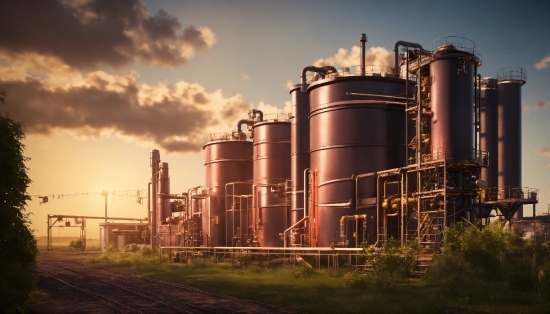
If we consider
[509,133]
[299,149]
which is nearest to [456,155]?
[299,149]

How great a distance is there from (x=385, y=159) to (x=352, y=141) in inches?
97.5

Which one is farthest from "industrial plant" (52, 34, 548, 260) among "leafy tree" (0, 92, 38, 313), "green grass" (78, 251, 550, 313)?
"leafy tree" (0, 92, 38, 313)

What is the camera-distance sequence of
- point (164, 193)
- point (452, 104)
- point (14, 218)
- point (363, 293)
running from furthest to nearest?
1. point (164, 193)
2. point (452, 104)
3. point (363, 293)
4. point (14, 218)

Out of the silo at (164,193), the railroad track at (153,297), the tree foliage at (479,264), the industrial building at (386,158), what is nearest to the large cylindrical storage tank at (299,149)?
the industrial building at (386,158)

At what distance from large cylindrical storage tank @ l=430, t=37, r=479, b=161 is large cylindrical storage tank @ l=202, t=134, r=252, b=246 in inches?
1064

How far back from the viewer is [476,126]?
35656mm

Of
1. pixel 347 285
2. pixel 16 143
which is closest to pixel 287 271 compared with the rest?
pixel 347 285

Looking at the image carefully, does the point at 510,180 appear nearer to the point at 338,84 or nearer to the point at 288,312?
the point at 338,84

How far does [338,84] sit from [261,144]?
1448 cm

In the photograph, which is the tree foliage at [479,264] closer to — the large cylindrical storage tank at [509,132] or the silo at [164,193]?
the large cylindrical storage tank at [509,132]

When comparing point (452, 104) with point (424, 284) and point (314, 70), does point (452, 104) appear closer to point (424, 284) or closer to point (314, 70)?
point (424, 284)

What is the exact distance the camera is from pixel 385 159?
37.7 metres

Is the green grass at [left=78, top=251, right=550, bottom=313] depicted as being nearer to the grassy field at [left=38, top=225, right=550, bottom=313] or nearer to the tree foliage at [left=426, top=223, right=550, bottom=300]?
the grassy field at [left=38, top=225, right=550, bottom=313]

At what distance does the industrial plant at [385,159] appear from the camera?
32.9 meters
